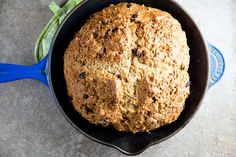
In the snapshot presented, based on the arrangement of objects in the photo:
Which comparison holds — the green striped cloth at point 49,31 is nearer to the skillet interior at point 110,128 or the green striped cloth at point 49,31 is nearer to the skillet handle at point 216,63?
the skillet interior at point 110,128

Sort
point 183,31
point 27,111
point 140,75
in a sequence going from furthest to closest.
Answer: point 27,111
point 183,31
point 140,75

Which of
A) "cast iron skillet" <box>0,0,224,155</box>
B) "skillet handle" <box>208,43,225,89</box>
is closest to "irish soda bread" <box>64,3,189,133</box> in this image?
"cast iron skillet" <box>0,0,224,155</box>

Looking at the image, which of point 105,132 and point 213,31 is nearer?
point 105,132

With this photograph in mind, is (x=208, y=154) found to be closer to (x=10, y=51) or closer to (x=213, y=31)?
(x=213, y=31)

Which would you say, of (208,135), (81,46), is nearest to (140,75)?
(81,46)

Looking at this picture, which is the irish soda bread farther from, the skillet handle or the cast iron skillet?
the skillet handle

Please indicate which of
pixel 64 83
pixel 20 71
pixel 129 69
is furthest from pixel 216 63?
pixel 20 71
